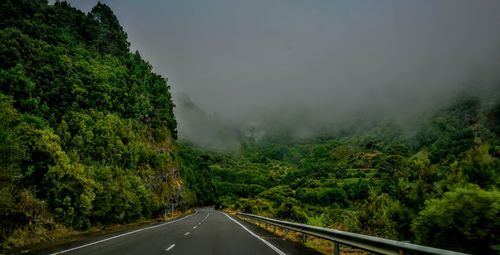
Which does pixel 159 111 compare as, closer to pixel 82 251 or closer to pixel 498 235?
pixel 82 251

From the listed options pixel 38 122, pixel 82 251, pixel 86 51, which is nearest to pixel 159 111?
pixel 86 51

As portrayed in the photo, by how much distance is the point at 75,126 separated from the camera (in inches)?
1449

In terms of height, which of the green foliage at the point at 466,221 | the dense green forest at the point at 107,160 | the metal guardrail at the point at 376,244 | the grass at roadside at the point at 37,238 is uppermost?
the dense green forest at the point at 107,160

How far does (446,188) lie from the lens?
399 inches

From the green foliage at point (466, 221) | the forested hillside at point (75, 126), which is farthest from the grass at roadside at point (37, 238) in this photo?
the green foliage at point (466, 221)

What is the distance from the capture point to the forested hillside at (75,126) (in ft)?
66.9

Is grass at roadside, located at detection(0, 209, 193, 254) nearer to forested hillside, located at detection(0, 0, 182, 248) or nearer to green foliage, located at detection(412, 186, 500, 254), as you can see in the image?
forested hillside, located at detection(0, 0, 182, 248)

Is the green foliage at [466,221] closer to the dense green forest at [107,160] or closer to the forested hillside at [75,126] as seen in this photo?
the dense green forest at [107,160]

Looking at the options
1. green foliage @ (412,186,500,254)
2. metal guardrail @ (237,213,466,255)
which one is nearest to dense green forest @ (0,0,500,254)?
green foliage @ (412,186,500,254)

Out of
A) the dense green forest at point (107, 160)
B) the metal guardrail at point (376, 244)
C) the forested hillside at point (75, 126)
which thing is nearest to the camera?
the metal guardrail at point (376, 244)

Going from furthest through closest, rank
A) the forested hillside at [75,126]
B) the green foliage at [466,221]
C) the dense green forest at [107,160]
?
the forested hillside at [75,126] < the dense green forest at [107,160] < the green foliage at [466,221]

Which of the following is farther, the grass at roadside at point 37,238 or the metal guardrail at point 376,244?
the grass at roadside at point 37,238

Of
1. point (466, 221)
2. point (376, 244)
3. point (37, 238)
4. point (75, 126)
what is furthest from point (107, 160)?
point (466, 221)

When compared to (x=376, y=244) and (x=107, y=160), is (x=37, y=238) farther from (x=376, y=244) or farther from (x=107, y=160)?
(x=107, y=160)
